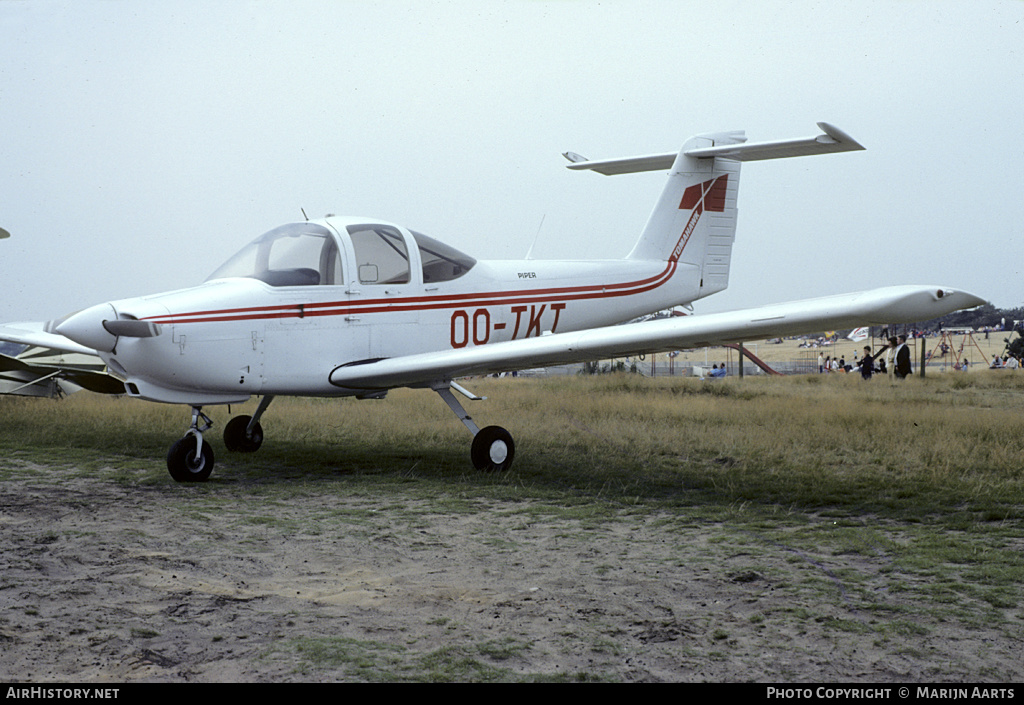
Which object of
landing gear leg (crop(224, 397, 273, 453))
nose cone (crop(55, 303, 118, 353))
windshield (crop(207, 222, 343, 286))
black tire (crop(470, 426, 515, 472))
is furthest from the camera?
landing gear leg (crop(224, 397, 273, 453))

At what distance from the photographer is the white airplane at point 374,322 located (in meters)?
6.56

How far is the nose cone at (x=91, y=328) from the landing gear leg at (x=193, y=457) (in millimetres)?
938

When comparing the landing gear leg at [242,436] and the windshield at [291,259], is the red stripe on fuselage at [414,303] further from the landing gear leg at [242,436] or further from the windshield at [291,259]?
the landing gear leg at [242,436]

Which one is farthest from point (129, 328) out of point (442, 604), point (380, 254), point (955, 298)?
point (955, 298)

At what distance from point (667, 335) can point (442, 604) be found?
3.57 meters

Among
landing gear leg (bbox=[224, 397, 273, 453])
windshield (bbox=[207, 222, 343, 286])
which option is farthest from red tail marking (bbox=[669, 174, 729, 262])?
landing gear leg (bbox=[224, 397, 273, 453])

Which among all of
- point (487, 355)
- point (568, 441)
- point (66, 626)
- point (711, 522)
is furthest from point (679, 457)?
point (66, 626)

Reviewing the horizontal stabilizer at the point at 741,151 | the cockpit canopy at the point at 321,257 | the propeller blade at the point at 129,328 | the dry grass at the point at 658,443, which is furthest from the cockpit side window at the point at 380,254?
the horizontal stabilizer at the point at 741,151

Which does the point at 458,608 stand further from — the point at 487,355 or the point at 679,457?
the point at 679,457

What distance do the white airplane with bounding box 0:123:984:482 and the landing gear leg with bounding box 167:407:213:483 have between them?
12mm

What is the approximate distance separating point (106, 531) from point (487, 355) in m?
3.32

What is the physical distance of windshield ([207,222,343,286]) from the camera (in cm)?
745

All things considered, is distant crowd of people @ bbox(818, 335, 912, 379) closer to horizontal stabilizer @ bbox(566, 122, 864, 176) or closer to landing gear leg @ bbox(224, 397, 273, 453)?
horizontal stabilizer @ bbox(566, 122, 864, 176)

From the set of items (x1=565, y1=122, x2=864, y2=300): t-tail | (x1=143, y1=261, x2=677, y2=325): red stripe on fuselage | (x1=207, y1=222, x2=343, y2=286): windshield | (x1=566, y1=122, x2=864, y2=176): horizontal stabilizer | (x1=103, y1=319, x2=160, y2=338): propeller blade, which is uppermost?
(x1=566, y1=122, x2=864, y2=176): horizontal stabilizer
